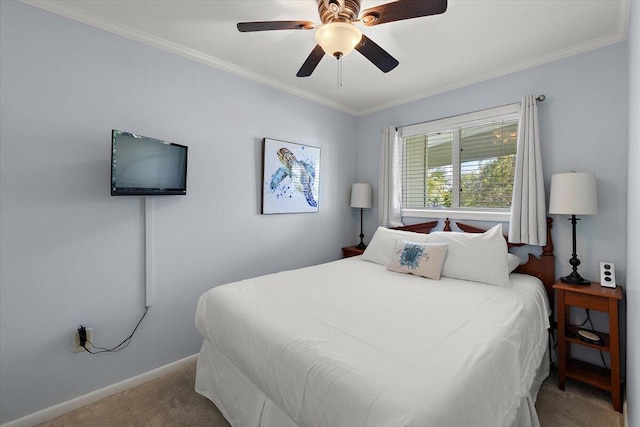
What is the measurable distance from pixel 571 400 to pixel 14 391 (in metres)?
3.56

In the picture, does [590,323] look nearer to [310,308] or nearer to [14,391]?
[310,308]

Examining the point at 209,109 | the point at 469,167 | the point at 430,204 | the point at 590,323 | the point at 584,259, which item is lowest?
the point at 590,323

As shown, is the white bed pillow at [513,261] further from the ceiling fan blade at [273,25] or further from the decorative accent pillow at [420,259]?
the ceiling fan blade at [273,25]

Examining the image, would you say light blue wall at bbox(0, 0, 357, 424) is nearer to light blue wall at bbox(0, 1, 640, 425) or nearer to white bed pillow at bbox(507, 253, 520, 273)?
light blue wall at bbox(0, 1, 640, 425)

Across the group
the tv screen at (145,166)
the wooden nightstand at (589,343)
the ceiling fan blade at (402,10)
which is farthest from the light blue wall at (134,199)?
the ceiling fan blade at (402,10)

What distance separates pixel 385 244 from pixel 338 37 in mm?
1925

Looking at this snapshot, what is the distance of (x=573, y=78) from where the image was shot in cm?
232

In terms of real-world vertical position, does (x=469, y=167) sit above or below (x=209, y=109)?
below

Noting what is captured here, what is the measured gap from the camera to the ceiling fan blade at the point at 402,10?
137cm

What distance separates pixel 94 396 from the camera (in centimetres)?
199

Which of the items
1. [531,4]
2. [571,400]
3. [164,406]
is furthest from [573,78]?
[164,406]

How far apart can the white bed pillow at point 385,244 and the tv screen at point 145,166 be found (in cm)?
183

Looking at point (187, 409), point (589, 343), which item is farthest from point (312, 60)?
point (589, 343)

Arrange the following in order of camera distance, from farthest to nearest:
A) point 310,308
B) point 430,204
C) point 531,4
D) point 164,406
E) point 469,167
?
point 430,204, point 469,167, point 164,406, point 531,4, point 310,308
